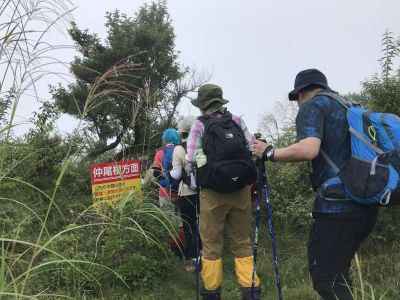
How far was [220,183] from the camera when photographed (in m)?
3.82

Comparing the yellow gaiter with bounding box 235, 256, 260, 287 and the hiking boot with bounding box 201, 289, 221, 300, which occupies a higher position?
the yellow gaiter with bounding box 235, 256, 260, 287

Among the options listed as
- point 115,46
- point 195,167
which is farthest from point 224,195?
point 115,46

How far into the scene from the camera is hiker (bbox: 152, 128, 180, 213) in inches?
213

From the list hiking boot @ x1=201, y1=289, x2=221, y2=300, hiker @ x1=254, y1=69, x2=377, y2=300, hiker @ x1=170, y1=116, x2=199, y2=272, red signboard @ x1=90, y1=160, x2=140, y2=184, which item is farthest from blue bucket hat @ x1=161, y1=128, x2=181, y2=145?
hiker @ x1=254, y1=69, x2=377, y2=300

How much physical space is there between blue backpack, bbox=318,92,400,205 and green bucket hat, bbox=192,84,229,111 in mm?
1404

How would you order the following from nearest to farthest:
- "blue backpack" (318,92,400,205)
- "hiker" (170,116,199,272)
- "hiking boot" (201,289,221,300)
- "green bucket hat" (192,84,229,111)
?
"blue backpack" (318,92,400,205) < "hiking boot" (201,289,221,300) < "green bucket hat" (192,84,229,111) < "hiker" (170,116,199,272)

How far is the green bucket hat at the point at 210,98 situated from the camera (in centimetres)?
411

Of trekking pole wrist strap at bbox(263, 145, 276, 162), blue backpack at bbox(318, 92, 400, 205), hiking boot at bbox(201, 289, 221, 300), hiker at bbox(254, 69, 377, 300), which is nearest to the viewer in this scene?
blue backpack at bbox(318, 92, 400, 205)

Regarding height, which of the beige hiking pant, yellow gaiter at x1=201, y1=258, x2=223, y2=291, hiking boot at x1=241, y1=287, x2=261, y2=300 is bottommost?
hiking boot at x1=241, y1=287, x2=261, y2=300

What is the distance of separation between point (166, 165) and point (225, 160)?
1811 mm

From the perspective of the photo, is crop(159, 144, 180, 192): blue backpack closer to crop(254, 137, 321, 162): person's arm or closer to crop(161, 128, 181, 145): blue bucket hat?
crop(161, 128, 181, 145): blue bucket hat

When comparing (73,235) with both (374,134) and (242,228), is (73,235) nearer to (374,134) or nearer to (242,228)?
(242,228)

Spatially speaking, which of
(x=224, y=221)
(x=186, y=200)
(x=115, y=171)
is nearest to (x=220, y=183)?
(x=224, y=221)

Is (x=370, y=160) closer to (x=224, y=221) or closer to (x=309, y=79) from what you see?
(x=309, y=79)
